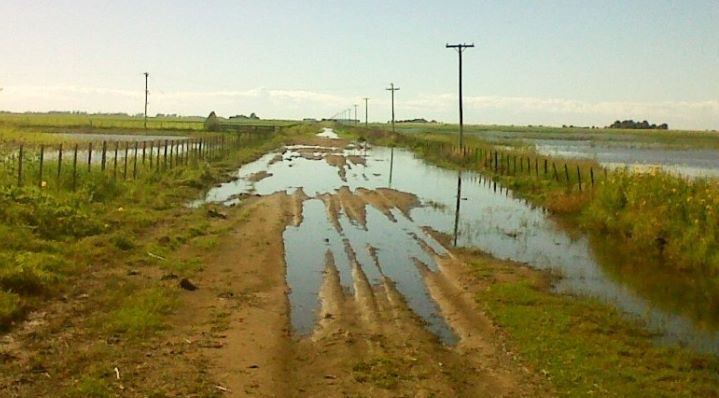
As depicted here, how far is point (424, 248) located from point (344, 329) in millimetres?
7110

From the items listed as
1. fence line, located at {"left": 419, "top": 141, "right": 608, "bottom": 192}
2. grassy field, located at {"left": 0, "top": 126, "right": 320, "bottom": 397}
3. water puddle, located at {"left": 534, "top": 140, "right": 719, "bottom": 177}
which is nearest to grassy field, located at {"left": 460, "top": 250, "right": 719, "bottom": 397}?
grassy field, located at {"left": 0, "top": 126, "right": 320, "bottom": 397}

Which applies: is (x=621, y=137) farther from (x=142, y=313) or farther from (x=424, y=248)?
(x=142, y=313)

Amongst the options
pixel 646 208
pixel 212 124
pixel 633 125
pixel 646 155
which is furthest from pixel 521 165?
pixel 633 125

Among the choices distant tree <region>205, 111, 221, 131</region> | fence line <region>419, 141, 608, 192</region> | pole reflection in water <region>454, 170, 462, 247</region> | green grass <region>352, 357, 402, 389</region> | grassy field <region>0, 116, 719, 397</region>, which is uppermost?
distant tree <region>205, 111, 221, 131</region>

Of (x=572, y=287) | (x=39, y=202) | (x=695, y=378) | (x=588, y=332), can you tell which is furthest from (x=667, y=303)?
(x=39, y=202)

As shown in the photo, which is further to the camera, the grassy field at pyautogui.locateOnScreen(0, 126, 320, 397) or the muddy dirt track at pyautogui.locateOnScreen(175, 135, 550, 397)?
the muddy dirt track at pyautogui.locateOnScreen(175, 135, 550, 397)

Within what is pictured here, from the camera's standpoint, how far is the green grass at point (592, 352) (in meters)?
7.82

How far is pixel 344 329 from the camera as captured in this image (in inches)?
384

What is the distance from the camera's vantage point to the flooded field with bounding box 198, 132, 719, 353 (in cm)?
1152

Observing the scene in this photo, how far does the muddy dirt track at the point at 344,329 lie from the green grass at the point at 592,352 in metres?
0.36

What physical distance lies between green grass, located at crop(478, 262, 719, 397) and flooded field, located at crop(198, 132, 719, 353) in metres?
0.81

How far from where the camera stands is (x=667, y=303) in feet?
41.1

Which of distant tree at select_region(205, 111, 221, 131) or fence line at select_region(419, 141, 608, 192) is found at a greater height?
distant tree at select_region(205, 111, 221, 131)

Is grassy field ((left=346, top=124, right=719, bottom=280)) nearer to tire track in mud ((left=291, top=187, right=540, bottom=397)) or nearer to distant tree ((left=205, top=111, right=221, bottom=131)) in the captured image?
tire track in mud ((left=291, top=187, right=540, bottom=397))
